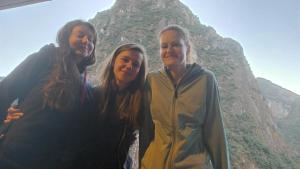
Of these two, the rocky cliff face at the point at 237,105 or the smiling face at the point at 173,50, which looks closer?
the smiling face at the point at 173,50

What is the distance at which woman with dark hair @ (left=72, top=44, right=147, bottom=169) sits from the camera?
3.86 feet

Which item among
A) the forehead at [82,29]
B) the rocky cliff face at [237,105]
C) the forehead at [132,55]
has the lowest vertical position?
the rocky cliff face at [237,105]

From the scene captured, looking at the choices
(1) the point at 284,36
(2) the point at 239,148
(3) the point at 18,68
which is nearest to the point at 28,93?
Result: (3) the point at 18,68

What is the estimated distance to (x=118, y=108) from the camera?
4.07ft

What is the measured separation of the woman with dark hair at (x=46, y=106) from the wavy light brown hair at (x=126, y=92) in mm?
86

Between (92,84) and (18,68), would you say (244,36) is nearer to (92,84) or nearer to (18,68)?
(92,84)

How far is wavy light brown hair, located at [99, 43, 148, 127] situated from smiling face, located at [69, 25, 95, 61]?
10cm

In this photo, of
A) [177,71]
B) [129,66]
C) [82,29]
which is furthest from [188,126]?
[82,29]

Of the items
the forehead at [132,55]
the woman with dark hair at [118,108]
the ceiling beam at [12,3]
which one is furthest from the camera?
the ceiling beam at [12,3]

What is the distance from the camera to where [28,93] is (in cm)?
122

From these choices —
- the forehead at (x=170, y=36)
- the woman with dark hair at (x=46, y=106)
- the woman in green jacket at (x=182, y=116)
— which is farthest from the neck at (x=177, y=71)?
the woman with dark hair at (x=46, y=106)

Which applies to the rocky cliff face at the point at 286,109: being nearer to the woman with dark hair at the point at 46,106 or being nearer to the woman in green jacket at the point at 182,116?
the woman in green jacket at the point at 182,116

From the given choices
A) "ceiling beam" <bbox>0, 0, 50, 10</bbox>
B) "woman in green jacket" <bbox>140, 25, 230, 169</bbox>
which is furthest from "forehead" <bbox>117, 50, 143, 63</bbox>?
"ceiling beam" <bbox>0, 0, 50, 10</bbox>

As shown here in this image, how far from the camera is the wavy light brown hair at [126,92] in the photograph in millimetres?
1221
